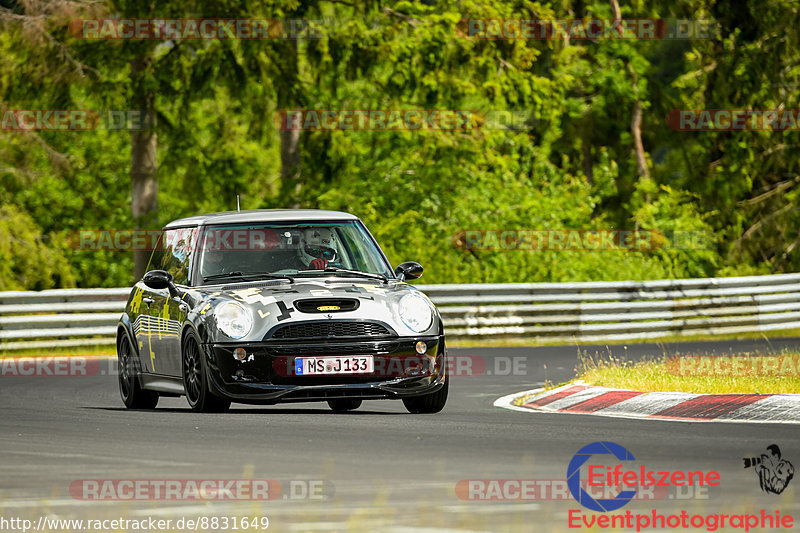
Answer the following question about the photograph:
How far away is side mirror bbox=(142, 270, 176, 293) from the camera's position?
1391 cm

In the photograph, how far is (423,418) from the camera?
13273 millimetres

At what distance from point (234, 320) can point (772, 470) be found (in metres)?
4.87

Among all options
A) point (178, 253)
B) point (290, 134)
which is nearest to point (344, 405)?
point (178, 253)

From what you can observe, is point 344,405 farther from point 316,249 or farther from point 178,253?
point 178,253

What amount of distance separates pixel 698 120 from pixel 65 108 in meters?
18.4

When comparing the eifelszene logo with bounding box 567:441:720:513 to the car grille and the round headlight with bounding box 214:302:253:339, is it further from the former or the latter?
the round headlight with bounding box 214:302:253:339

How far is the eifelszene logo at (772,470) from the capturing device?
8.95 metres

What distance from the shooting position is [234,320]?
12766mm

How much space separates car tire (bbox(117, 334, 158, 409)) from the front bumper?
2.11 meters

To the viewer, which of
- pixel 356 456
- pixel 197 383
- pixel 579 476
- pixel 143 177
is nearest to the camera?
pixel 579 476

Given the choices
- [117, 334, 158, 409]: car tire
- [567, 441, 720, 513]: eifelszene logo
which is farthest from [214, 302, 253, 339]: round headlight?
[567, 441, 720, 513]: eifelszene logo

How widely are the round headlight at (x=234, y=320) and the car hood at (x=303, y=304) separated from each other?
36 millimetres

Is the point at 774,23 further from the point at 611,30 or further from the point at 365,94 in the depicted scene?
the point at 365,94

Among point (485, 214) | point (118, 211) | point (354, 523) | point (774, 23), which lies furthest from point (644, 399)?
point (118, 211)
